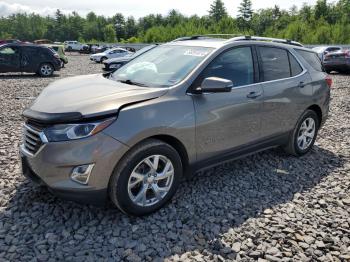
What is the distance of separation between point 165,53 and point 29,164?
6.89 feet

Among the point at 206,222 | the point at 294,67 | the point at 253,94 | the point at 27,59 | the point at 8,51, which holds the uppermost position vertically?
the point at 8,51

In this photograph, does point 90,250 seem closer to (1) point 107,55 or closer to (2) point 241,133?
(2) point 241,133

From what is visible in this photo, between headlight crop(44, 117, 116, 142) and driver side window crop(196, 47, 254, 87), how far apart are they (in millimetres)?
1280

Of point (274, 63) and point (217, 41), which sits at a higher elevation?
point (217, 41)

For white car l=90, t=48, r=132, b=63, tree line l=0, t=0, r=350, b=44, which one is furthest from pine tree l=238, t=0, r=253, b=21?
white car l=90, t=48, r=132, b=63

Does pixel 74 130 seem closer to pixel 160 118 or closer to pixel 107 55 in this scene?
pixel 160 118

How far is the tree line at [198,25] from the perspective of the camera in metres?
60.4

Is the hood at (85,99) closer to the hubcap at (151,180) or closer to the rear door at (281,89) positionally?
the hubcap at (151,180)

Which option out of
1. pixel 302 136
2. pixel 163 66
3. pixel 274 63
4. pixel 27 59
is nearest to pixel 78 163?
pixel 163 66

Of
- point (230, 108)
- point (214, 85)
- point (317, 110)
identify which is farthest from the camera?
point (317, 110)

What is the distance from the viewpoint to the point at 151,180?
3.51m

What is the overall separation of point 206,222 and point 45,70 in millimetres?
14803

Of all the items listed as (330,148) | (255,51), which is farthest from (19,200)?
(330,148)

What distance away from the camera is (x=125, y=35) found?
110 meters
